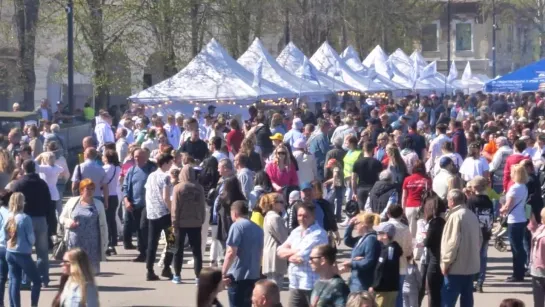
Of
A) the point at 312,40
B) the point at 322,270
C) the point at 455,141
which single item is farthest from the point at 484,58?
the point at 322,270

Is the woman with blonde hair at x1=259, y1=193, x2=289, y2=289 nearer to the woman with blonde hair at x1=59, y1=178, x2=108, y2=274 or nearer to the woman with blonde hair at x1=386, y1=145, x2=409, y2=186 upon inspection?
the woman with blonde hair at x1=59, y1=178, x2=108, y2=274

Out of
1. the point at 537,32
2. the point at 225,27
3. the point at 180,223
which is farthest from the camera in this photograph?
the point at 537,32

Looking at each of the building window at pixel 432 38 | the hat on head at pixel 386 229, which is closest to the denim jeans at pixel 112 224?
the hat on head at pixel 386 229

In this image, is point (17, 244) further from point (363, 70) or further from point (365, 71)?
point (363, 70)

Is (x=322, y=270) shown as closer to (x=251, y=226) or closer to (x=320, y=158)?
(x=251, y=226)

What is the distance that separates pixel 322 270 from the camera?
29.5ft

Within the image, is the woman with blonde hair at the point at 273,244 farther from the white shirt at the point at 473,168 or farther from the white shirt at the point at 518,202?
the white shirt at the point at 473,168

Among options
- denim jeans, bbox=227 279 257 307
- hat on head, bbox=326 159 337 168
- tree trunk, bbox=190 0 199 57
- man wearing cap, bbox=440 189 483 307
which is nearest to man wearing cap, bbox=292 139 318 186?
hat on head, bbox=326 159 337 168

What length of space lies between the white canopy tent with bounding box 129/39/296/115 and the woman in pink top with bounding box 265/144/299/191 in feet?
41.7

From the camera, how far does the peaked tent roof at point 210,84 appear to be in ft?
95.0

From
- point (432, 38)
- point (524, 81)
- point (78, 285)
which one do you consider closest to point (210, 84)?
point (524, 81)

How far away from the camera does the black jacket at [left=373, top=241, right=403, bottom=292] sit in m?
10.4

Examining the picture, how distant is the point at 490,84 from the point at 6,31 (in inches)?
597

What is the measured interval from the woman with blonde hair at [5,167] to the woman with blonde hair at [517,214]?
19.9 ft
